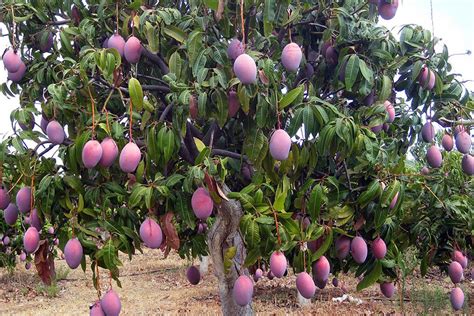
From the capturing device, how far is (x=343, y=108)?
201 cm

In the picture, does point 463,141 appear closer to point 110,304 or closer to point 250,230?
point 250,230

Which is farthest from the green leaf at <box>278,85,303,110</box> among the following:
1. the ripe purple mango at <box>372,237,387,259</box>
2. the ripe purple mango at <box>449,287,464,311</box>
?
the ripe purple mango at <box>449,287,464,311</box>

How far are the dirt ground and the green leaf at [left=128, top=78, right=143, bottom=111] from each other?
3046 millimetres

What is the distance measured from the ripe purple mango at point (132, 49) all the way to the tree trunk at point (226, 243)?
55cm

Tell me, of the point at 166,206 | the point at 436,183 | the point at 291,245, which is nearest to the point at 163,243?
the point at 166,206

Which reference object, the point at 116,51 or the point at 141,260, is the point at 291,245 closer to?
the point at 116,51

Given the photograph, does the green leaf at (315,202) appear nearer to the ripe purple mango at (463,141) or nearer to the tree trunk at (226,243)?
the tree trunk at (226,243)

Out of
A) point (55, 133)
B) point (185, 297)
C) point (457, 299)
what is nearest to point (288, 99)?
point (55, 133)

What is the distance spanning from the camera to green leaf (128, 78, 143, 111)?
164 cm

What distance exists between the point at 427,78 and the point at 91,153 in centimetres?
117

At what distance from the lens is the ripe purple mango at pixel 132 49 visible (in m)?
1.83

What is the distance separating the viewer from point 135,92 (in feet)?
5.41

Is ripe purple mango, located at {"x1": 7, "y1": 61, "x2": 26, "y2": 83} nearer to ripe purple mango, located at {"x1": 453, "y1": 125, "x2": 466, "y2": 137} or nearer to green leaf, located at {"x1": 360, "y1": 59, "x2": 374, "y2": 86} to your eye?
green leaf, located at {"x1": 360, "y1": 59, "x2": 374, "y2": 86}

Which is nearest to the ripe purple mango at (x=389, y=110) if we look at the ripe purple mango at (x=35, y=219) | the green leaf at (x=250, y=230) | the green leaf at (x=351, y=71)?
the green leaf at (x=351, y=71)
